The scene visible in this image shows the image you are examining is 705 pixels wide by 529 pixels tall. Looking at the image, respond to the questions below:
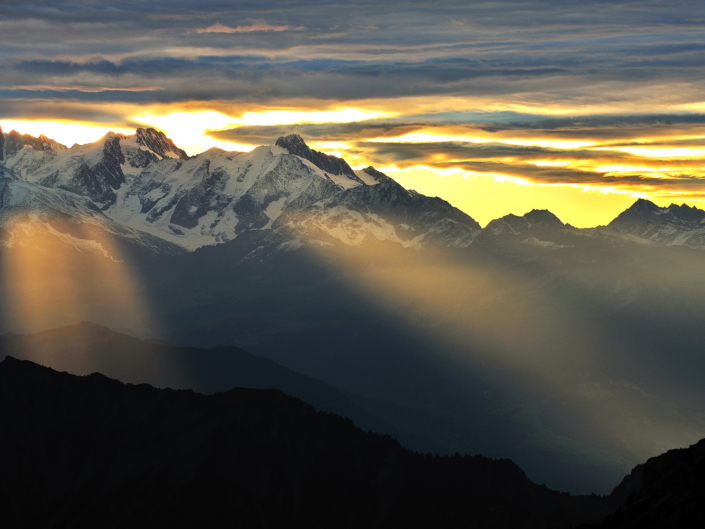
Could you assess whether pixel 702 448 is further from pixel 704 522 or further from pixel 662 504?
pixel 704 522

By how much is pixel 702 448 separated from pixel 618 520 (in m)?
16.4

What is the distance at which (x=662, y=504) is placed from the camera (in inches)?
5423

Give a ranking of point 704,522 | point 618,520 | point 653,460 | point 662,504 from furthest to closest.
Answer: point 653,460 < point 618,520 < point 662,504 < point 704,522

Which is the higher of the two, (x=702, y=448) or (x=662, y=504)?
(x=702, y=448)

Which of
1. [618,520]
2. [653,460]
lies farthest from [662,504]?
[653,460]

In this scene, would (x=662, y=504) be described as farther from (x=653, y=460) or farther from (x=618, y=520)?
(x=653, y=460)

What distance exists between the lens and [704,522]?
120m

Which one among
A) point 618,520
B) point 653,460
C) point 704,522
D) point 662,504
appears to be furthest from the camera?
point 653,460

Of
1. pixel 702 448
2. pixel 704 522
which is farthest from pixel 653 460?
pixel 704 522

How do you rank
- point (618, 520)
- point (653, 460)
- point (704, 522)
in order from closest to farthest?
point (704, 522) < point (618, 520) < point (653, 460)

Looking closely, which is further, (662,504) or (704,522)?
(662,504)

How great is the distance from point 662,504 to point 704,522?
17.7m

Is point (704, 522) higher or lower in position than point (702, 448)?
lower

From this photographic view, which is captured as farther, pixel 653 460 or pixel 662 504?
pixel 653 460
